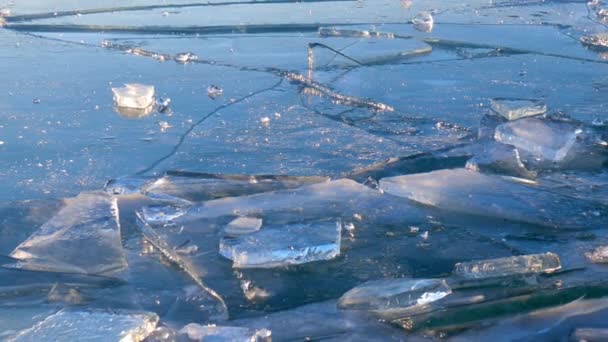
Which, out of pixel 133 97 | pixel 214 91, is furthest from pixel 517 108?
pixel 133 97

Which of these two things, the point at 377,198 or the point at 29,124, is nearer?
the point at 377,198

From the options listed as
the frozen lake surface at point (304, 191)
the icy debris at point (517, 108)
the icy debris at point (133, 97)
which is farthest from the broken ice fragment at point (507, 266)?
the icy debris at point (133, 97)

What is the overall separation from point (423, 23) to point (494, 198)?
11.2 feet

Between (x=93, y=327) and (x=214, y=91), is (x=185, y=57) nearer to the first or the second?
(x=214, y=91)

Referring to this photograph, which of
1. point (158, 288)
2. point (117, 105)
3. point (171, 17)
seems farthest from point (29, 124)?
point (171, 17)

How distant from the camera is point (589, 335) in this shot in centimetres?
170

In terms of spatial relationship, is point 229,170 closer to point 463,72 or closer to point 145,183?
point 145,183

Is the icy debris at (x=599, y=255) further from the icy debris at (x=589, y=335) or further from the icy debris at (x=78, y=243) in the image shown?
the icy debris at (x=78, y=243)

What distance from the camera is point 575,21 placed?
6039 millimetres

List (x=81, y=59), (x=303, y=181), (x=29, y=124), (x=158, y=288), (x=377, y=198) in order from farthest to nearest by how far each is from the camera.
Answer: (x=81, y=59)
(x=29, y=124)
(x=303, y=181)
(x=377, y=198)
(x=158, y=288)

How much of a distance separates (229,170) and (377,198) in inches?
23.5

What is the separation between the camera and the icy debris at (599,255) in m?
2.10

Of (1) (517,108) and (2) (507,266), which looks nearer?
(2) (507,266)

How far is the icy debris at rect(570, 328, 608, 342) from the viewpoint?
5.52ft
